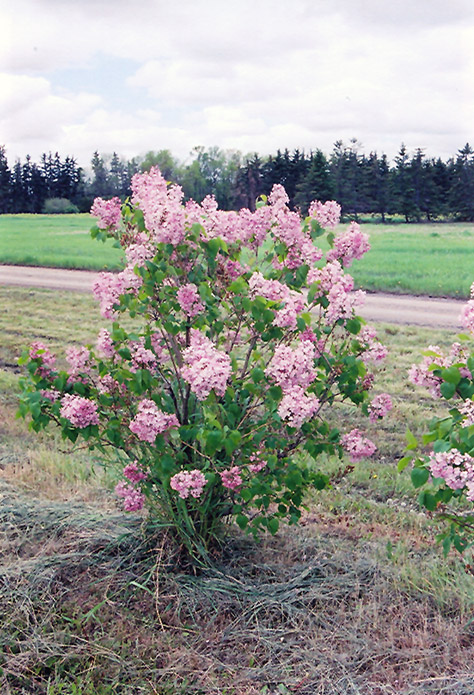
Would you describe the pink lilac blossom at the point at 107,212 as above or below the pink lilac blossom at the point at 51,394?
above

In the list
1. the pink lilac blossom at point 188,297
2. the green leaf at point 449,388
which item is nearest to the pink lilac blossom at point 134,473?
the pink lilac blossom at point 188,297

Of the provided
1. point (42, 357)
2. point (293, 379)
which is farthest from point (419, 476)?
point (42, 357)

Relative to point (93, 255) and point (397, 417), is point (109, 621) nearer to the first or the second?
point (397, 417)

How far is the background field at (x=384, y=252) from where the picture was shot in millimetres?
12156

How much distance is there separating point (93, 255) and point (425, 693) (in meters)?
14.2

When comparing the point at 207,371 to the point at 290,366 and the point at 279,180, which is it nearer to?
the point at 290,366

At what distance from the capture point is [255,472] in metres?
2.91

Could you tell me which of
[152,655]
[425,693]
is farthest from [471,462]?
[152,655]

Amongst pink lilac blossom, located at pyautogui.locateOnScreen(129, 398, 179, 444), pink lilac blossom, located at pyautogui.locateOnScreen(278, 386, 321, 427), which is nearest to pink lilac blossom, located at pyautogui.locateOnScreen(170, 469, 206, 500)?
pink lilac blossom, located at pyautogui.locateOnScreen(129, 398, 179, 444)

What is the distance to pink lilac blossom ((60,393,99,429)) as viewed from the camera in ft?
9.27

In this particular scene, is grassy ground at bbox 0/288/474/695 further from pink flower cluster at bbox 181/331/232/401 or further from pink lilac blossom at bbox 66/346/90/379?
pink flower cluster at bbox 181/331/232/401

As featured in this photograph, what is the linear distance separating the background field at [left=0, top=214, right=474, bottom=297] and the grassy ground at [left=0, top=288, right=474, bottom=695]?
8.44m

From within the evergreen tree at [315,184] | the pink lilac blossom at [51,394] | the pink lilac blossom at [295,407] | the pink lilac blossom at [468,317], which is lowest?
the pink lilac blossom at [51,394]

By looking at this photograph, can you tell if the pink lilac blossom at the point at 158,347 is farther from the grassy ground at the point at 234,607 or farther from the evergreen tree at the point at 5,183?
the evergreen tree at the point at 5,183
